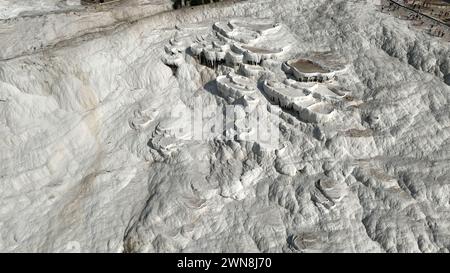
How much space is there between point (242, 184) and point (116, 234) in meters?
5.92

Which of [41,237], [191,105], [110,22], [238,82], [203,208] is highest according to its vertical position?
[110,22]

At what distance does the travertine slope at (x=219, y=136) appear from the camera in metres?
15.0

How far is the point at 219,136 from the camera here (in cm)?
1812

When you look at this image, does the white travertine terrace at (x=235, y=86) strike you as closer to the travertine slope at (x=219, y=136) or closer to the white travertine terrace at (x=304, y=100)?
the travertine slope at (x=219, y=136)

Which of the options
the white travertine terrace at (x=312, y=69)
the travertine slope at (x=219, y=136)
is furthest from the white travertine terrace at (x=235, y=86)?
the white travertine terrace at (x=312, y=69)

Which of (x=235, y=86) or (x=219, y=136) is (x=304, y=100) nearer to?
(x=235, y=86)

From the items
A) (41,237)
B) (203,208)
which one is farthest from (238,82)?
(41,237)

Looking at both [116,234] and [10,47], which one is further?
[10,47]

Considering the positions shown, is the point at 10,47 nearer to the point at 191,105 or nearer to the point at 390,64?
the point at 191,105

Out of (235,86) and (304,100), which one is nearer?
(304,100)

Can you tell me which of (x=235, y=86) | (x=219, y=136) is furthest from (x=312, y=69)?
(x=219, y=136)

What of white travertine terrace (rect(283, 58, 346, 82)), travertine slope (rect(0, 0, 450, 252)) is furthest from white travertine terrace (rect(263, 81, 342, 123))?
white travertine terrace (rect(283, 58, 346, 82))

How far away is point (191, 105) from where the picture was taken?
20.2 m

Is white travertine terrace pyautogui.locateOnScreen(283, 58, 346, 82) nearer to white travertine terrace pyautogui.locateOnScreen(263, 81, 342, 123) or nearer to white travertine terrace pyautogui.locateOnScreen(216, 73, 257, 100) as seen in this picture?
white travertine terrace pyautogui.locateOnScreen(263, 81, 342, 123)
